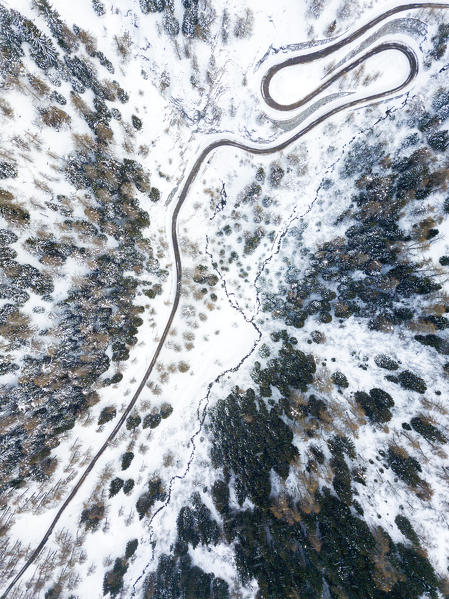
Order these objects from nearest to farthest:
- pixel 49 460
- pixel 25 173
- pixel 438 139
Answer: pixel 25 173, pixel 438 139, pixel 49 460

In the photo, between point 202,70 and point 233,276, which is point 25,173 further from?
point 233,276

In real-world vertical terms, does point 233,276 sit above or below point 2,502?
above

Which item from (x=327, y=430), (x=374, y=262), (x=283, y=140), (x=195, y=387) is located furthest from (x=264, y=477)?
(x=283, y=140)

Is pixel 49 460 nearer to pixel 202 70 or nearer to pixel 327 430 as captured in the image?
pixel 327 430

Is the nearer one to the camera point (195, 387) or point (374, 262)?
point (374, 262)

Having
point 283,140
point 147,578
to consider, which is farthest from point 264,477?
point 283,140

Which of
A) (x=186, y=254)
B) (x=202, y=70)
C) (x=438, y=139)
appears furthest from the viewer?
(x=186, y=254)

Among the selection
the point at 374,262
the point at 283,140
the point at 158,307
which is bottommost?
the point at 158,307
